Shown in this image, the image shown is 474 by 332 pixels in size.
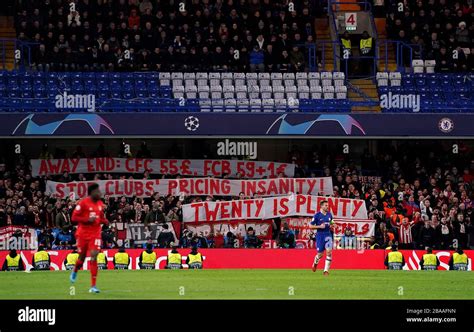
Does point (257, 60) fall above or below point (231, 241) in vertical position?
above

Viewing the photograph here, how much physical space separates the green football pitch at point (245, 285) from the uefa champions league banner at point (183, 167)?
10.7 meters

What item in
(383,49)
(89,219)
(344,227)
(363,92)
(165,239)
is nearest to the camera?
(89,219)

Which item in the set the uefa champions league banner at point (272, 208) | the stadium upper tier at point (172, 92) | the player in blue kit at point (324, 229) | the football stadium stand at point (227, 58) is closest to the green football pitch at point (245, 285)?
the player in blue kit at point (324, 229)

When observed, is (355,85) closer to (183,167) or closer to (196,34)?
(196,34)

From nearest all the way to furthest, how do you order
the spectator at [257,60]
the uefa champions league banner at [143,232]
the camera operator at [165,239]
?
1. the camera operator at [165,239]
2. the uefa champions league banner at [143,232]
3. the spectator at [257,60]

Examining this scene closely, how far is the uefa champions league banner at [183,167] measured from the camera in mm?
39281

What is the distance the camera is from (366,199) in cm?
3728

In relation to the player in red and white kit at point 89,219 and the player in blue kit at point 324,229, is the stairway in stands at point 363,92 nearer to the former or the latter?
the player in blue kit at point 324,229

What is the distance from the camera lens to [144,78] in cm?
3984

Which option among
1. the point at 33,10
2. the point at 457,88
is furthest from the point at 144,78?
the point at 457,88

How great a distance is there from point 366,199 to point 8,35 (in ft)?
48.4

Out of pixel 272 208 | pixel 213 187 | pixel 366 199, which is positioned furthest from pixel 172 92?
pixel 366 199
